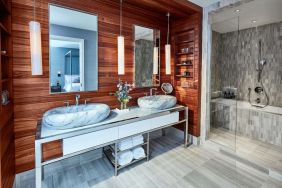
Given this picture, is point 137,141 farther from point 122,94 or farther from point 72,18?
point 72,18

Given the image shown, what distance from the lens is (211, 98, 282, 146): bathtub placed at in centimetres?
288

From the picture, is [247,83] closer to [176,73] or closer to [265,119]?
[265,119]

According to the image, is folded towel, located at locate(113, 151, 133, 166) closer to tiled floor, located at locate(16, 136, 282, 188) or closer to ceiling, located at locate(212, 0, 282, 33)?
tiled floor, located at locate(16, 136, 282, 188)

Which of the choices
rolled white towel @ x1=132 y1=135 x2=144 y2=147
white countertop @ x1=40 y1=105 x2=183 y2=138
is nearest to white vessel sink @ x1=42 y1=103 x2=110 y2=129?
white countertop @ x1=40 y1=105 x2=183 y2=138

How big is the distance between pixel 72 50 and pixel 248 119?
3453 mm

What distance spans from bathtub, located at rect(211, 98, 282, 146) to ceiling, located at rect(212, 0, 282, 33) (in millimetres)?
1486

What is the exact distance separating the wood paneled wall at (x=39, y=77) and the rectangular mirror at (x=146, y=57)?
1.44 ft

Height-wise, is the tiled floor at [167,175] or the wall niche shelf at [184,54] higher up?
the wall niche shelf at [184,54]

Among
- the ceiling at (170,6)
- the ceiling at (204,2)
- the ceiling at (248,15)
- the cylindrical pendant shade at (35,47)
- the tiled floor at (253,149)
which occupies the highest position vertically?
the ceiling at (204,2)

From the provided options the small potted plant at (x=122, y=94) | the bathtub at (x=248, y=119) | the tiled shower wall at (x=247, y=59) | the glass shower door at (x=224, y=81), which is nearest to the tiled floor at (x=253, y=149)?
the glass shower door at (x=224, y=81)

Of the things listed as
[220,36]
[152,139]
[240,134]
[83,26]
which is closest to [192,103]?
[152,139]

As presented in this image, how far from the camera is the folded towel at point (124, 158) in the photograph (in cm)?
220

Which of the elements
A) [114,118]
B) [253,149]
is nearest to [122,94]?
[114,118]

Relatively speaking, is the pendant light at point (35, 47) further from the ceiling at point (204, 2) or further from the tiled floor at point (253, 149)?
the tiled floor at point (253, 149)
